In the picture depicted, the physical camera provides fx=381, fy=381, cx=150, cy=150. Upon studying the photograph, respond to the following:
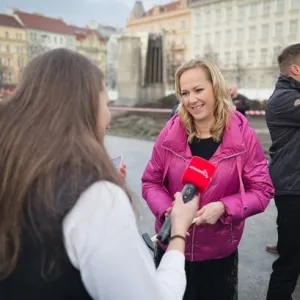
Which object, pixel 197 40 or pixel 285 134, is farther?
pixel 197 40

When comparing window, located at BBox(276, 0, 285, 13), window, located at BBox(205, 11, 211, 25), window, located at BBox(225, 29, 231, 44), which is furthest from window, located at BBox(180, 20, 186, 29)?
window, located at BBox(276, 0, 285, 13)

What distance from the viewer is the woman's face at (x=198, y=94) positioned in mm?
2160

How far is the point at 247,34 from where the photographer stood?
6081 cm

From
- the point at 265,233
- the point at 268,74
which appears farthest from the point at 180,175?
the point at 268,74

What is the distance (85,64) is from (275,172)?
1.95 m

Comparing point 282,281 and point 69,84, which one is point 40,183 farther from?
point 282,281

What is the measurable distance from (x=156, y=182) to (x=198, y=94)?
22.9 inches

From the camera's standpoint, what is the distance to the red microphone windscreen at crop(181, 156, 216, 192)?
1622 millimetres

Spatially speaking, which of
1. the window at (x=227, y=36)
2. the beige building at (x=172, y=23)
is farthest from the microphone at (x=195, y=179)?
the window at (x=227, y=36)

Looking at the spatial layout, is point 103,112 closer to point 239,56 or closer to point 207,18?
point 239,56

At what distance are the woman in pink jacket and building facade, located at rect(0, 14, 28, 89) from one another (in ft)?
237

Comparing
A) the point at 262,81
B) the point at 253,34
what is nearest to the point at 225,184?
the point at 262,81

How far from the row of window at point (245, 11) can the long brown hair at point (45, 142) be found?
200ft

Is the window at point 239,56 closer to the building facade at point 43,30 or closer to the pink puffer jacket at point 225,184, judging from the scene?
the building facade at point 43,30
